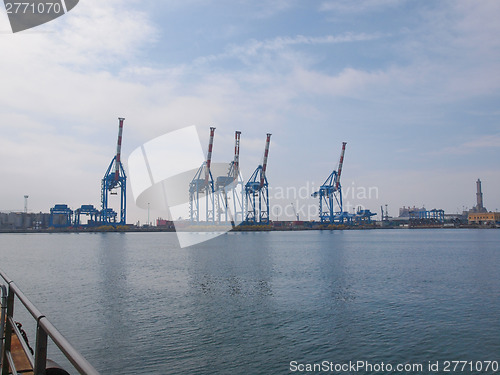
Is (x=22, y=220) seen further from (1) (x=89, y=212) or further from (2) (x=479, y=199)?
(2) (x=479, y=199)

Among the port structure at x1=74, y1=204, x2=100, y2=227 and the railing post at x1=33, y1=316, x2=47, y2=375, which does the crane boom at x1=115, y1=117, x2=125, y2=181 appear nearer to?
the port structure at x1=74, y1=204, x2=100, y2=227

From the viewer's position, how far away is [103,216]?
106 meters

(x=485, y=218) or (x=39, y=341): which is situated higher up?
(x=39, y=341)

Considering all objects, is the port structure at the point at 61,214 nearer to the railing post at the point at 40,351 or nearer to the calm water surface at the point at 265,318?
the calm water surface at the point at 265,318

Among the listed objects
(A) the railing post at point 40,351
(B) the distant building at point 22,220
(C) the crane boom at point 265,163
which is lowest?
(A) the railing post at point 40,351

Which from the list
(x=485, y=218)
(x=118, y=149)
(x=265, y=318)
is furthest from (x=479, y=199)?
(x=265, y=318)

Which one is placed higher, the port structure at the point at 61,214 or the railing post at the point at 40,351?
the port structure at the point at 61,214

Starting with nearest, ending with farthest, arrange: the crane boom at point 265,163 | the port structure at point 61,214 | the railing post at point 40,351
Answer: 1. the railing post at point 40,351
2. the crane boom at point 265,163
3. the port structure at point 61,214

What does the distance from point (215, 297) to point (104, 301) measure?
15.0ft

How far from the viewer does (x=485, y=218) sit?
170 m

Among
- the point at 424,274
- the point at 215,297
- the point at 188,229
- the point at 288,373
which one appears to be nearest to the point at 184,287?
the point at 215,297

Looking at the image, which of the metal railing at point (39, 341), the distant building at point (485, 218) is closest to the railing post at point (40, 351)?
the metal railing at point (39, 341)

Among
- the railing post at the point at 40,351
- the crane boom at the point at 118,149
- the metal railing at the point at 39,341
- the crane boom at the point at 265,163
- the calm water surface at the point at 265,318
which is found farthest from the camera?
the crane boom at the point at 265,163

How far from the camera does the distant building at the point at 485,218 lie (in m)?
166
